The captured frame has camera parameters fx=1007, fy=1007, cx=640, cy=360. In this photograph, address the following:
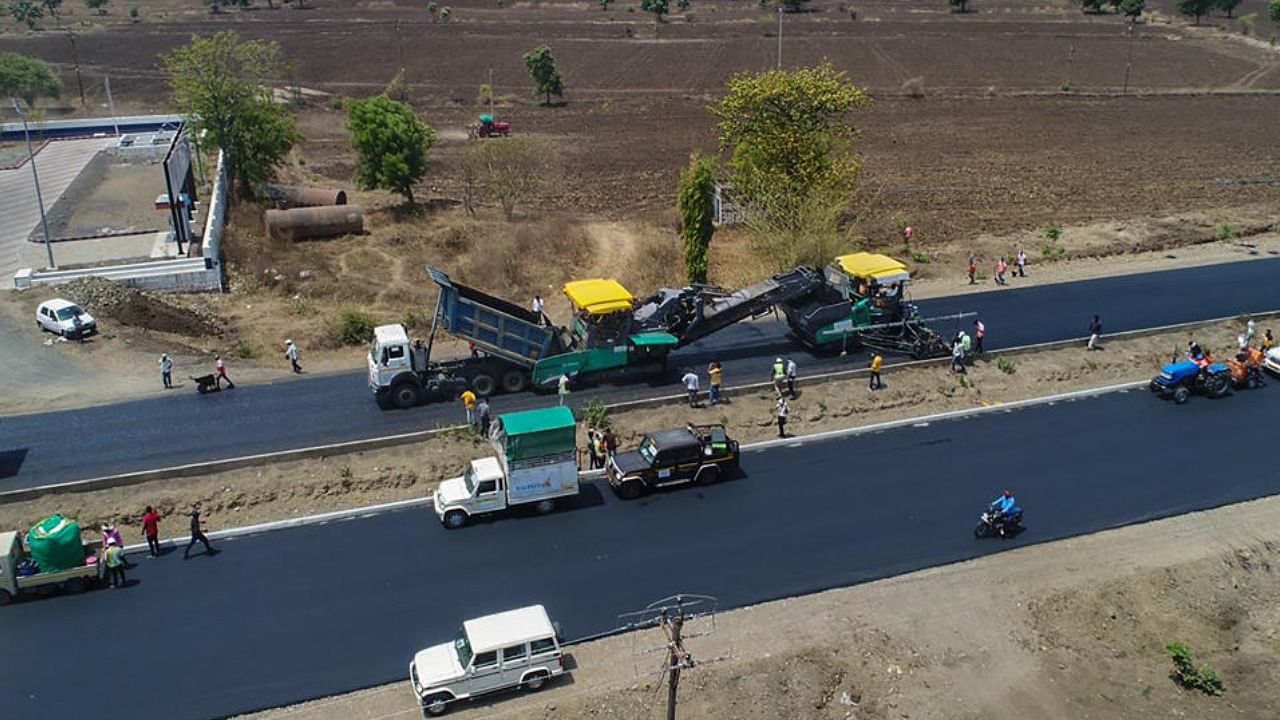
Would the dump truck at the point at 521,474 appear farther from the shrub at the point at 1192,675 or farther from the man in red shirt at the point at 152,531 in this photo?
the shrub at the point at 1192,675

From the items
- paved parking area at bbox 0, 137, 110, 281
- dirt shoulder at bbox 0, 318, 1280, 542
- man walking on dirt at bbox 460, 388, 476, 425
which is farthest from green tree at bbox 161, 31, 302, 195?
dirt shoulder at bbox 0, 318, 1280, 542

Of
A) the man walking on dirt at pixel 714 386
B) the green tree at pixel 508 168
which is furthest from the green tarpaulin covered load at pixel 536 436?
the green tree at pixel 508 168

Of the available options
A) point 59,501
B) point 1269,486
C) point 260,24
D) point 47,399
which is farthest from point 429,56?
point 1269,486

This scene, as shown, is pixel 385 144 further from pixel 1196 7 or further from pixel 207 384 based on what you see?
pixel 1196 7

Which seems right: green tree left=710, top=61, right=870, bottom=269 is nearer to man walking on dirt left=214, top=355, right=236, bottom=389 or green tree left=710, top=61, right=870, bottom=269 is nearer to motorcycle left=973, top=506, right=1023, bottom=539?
motorcycle left=973, top=506, right=1023, bottom=539

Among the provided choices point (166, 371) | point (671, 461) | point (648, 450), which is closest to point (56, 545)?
point (166, 371)
